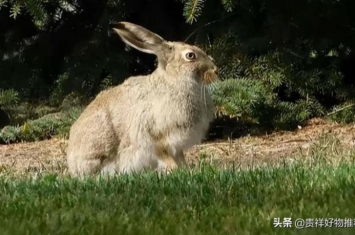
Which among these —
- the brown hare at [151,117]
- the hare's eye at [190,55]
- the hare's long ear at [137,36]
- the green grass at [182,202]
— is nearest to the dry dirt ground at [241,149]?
the brown hare at [151,117]

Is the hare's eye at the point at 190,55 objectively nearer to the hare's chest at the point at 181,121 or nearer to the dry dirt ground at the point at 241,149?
the hare's chest at the point at 181,121

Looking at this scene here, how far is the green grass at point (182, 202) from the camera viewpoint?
3.75 m

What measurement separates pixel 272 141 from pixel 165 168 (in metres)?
2.56

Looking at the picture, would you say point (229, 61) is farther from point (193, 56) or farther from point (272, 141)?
point (193, 56)

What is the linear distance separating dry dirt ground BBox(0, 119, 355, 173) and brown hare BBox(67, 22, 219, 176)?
639mm

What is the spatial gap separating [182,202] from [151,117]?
180cm

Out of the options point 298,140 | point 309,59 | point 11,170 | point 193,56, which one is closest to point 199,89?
point 193,56

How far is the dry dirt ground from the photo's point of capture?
7027 millimetres

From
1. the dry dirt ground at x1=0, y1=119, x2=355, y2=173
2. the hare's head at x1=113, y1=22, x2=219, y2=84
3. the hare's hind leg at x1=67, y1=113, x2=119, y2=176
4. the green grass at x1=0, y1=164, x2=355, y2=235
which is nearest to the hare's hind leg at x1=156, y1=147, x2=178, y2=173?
the hare's hind leg at x1=67, y1=113, x2=119, y2=176

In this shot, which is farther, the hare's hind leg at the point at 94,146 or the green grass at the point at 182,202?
the hare's hind leg at the point at 94,146

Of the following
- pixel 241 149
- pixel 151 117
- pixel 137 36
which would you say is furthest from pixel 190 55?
pixel 241 149

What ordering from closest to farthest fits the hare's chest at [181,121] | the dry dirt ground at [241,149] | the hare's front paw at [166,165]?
1. the hare's front paw at [166,165]
2. the hare's chest at [181,121]
3. the dry dirt ground at [241,149]

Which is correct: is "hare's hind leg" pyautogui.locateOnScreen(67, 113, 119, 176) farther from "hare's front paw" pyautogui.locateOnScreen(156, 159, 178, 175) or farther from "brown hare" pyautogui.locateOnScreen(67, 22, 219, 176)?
"hare's front paw" pyautogui.locateOnScreen(156, 159, 178, 175)

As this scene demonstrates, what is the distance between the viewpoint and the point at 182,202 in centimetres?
424
